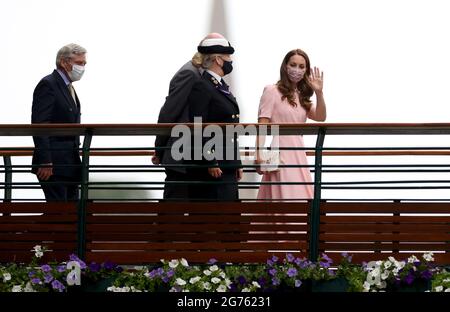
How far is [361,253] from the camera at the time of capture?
1252cm

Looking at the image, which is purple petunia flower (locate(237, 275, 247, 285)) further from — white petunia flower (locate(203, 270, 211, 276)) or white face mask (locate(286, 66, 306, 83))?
white face mask (locate(286, 66, 306, 83))

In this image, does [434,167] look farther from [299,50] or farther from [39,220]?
[39,220]

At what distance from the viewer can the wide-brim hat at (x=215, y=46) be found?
42.3 feet

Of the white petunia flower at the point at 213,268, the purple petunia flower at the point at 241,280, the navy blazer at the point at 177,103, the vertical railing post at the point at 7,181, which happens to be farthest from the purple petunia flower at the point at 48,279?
the purple petunia flower at the point at 241,280

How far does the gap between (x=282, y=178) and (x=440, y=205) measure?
1469 mm

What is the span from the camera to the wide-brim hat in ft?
42.3

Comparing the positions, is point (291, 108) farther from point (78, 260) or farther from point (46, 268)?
point (46, 268)

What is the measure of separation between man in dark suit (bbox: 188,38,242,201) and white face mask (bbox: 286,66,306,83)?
0.61 metres

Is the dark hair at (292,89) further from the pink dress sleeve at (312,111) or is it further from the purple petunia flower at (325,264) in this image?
the purple petunia flower at (325,264)

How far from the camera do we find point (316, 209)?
41.3ft

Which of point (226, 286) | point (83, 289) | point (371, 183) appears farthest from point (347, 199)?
point (83, 289)

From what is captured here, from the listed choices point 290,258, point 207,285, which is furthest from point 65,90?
point 290,258

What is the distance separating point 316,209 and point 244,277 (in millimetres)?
884

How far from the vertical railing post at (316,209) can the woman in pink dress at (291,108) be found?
853 millimetres
